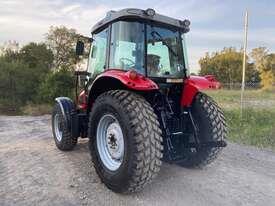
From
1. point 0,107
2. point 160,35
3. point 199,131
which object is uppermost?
point 160,35

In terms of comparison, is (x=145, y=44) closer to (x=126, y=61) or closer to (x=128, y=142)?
(x=126, y=61)

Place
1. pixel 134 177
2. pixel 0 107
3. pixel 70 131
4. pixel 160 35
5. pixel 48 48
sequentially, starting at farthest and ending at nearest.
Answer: pixel 48 48, pixel 0 107, pixel 70 131, pixel 160 35, pixel 134 177

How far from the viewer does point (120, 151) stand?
504 centimetres

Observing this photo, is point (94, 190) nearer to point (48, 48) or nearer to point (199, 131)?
point (199, 131)

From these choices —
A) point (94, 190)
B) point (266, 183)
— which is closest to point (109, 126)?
point (94, 190)

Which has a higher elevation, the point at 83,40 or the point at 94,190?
the point at 83,40

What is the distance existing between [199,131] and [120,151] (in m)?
1.38

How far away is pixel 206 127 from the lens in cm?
571

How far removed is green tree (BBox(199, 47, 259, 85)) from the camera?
46375 mm

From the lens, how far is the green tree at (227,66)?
46375 millimetres

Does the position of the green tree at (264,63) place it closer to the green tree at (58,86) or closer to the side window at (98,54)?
the green tree at (58,86)

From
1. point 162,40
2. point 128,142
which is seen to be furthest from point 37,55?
point 128,142

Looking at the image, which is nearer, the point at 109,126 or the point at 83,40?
the point at 109,126

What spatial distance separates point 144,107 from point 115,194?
1.16 m
